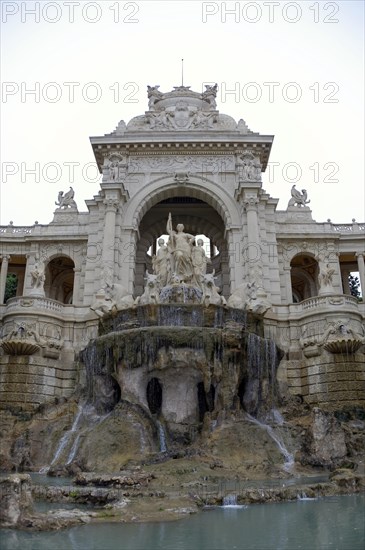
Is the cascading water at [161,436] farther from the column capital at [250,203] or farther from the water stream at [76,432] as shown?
the column capital at [250,203]

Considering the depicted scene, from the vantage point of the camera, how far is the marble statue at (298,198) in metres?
33.8

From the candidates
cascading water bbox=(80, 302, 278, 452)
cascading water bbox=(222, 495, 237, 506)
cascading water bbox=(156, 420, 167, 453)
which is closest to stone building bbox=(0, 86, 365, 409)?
cascading water bbox=(80, 302, 278, 452)

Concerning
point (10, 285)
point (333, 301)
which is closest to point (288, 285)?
point (333, 301)

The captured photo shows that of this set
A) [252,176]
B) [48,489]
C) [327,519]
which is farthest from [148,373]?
[252,176]

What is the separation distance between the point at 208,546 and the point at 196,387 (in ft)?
37.6

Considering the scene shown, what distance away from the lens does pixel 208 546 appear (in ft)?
22.2

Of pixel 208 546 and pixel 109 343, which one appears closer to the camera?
pixel 208 546

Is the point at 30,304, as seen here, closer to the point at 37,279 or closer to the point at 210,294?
the point at 37,279

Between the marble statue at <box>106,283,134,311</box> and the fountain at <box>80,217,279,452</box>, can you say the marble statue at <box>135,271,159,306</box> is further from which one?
the fountain at <box>80,217,279,452</box>

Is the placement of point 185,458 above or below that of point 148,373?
below

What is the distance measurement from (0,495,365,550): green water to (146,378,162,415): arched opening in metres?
10.4

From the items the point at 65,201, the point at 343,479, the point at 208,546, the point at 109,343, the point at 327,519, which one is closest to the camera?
the point at 208,546

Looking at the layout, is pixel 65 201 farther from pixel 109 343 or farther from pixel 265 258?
pixel 109 343

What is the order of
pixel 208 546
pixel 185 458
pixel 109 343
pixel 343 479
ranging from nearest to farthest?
pixel 208 546 → pixel 343 479 → pixel 185 458 → pixel 109 343
